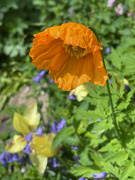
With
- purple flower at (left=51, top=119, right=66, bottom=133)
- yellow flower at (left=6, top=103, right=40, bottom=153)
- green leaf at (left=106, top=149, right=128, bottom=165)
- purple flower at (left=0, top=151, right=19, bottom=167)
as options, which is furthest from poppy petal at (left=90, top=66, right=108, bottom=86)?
purple flower at (left=0, top=151, right=19, bottom=167)

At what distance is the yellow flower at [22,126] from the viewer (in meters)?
1.79

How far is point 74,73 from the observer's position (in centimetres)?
111

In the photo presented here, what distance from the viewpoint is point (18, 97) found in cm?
408

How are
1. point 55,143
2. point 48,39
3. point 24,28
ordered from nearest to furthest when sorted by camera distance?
point 48,39 → point 55,143 → point 24,28

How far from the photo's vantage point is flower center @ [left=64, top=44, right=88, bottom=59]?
3.62ft

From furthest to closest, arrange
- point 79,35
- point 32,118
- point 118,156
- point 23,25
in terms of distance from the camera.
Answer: point 23,25
point 32,118
point 118,156
point 79,35

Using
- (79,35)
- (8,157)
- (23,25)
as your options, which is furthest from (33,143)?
(23,25)

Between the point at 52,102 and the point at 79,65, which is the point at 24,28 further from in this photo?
the point at 79,65

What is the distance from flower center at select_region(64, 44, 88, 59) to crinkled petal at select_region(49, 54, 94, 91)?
2cm

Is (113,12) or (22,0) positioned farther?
(22,0)

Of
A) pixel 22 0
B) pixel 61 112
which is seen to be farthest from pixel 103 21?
pixel 61 112

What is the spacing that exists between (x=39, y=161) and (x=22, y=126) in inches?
11.2

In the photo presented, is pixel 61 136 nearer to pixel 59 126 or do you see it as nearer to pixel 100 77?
pixel 59 126

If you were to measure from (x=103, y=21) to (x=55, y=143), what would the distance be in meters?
2.69
